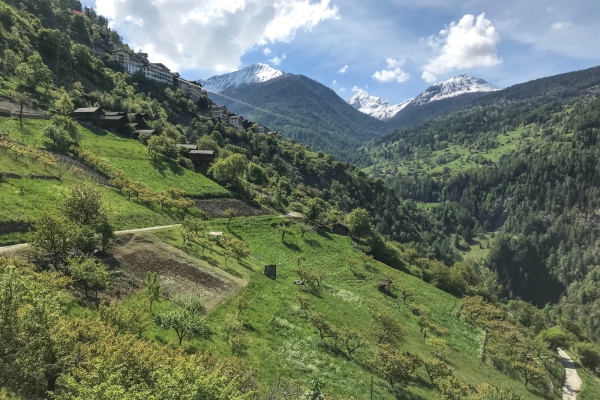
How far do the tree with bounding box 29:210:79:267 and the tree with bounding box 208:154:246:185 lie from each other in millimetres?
69163

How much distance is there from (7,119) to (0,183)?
141ft

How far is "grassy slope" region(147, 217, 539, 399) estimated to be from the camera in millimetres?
38844

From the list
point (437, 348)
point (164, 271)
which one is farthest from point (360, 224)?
point (164, 271)

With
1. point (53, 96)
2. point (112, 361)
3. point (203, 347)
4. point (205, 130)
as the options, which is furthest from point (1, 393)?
point (205, 130)

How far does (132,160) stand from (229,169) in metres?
27.4

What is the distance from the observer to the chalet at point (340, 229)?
→ 11131 cm

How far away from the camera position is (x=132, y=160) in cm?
9531

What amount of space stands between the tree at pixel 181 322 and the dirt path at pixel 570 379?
7305cm

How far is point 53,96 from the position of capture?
10975 cm

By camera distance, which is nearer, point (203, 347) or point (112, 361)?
point (112, 361)

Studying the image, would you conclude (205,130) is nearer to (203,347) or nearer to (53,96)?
(53,96)

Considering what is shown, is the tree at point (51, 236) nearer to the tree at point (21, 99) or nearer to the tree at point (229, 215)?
the tree at point (229, 215)

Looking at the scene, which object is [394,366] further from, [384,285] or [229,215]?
[229,215]

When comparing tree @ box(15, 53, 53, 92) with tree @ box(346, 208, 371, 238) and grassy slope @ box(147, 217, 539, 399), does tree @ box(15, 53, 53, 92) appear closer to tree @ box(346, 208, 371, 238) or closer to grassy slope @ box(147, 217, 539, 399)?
grassy slope @ box(147, 217, 539, 399)
